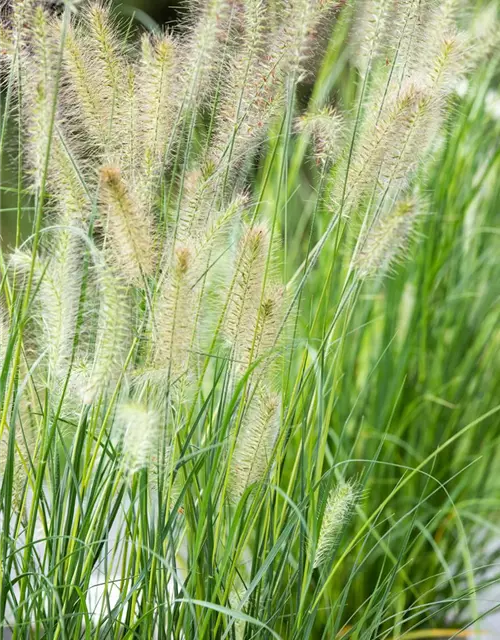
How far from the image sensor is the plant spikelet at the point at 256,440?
688mm

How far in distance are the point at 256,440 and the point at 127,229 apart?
0.69 ft

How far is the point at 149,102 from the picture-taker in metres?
0.66

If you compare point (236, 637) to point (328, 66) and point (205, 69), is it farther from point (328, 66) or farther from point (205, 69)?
point (328, 66)

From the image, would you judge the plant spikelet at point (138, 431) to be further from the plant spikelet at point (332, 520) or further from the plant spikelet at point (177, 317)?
the plant spikelet at point (332, 520)

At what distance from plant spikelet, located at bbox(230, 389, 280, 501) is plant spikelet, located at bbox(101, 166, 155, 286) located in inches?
5.8

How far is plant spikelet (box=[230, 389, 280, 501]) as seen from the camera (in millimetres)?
688

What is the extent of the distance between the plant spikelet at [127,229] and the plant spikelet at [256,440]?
15 cm

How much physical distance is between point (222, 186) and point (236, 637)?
0.36m

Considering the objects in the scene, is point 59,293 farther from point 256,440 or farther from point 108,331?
point 256,440

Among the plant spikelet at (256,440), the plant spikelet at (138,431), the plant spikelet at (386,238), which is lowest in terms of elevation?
the plant spikelet at (256,440)

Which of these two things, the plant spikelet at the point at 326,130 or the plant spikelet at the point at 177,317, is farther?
the plant spikelet at the point at 326,130

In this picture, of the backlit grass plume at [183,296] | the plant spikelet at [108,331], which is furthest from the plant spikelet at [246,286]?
the plant spikelet at [108,331]

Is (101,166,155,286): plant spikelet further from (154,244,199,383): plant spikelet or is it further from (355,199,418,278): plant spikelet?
(355,199,418,278): plant spikelet

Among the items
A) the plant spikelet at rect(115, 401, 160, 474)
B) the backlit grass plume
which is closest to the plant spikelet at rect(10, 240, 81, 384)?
the backlit grass plume
